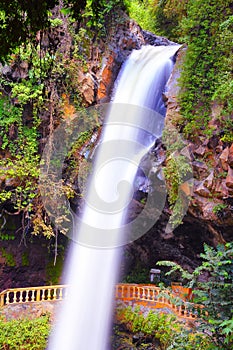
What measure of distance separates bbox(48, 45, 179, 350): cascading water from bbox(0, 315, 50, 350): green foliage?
14.7 inches

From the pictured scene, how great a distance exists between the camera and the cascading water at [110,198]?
7732 millimetres

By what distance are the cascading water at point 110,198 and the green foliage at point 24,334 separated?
0.37 metres

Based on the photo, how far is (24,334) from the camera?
23.3 feet

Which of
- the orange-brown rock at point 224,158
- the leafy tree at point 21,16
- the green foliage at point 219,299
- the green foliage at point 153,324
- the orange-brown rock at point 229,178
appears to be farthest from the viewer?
the green foliage at point 153,324

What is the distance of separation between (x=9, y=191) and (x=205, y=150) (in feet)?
15.4

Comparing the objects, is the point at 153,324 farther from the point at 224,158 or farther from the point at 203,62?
the point at 203,62

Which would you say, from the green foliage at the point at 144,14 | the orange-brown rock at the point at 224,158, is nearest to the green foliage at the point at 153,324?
the orange-brown rock at the point at 224,158

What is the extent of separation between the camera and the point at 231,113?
22.4 feet

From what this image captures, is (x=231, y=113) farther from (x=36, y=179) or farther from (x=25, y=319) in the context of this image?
(x=25, y=319)

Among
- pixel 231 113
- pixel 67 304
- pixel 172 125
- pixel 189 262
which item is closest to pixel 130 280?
pixel 189 262

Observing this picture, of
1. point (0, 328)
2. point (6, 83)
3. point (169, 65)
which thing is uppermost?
point (169, 65)

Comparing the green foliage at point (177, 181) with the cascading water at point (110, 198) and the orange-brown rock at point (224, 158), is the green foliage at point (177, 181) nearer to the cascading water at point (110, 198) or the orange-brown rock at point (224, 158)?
the orange-brown rock at point (224, 158)

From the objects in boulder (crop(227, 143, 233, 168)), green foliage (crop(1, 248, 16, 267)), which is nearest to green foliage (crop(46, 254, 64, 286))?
green foliage (crop(1, 248, 16, 267))

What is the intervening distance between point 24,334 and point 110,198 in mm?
3742
